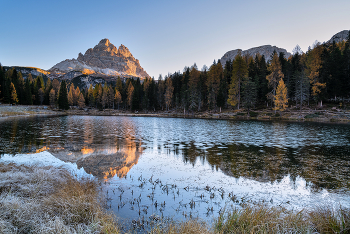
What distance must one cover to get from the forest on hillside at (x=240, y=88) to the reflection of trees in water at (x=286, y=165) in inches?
1815

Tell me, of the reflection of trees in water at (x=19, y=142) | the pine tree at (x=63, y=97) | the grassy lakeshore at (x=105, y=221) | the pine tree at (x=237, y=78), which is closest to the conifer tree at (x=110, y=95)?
the pine tree at (x=63, y=97)

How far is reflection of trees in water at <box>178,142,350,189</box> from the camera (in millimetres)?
9163

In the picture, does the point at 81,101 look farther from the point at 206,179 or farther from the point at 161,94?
the point at 206,179

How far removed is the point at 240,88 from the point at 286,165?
203 ft

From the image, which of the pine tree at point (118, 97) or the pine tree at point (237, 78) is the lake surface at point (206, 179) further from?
the pine tree at point (118, 97)

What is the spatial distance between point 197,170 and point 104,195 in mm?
5246

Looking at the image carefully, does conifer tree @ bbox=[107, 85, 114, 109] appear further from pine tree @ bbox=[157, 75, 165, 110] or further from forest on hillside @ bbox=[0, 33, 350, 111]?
pine tree @ bbox=[157, 75, 165, 110]

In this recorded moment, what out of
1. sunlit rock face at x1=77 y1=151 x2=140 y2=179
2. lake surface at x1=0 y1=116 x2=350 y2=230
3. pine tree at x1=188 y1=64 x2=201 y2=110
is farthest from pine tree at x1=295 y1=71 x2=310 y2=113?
sunlit rock face at x1=77 y1=151 x2=140 y2=179

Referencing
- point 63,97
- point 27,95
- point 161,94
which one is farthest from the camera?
point 161,94

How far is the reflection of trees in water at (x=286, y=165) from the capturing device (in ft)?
30.1

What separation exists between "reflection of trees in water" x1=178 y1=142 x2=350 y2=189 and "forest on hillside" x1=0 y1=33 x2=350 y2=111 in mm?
46106

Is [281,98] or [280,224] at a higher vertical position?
[281,98]

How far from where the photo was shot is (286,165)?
11383mm

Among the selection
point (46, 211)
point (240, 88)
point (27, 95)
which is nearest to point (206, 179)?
point (46, 211)
